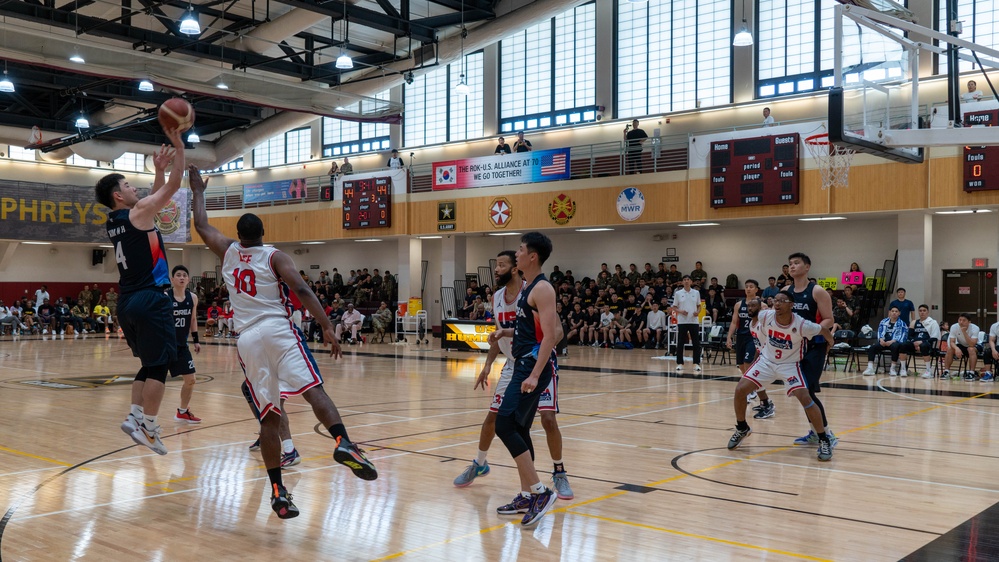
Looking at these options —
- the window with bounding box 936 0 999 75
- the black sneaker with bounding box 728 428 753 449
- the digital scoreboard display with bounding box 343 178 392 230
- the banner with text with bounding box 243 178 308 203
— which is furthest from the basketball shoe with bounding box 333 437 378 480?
the banner with text with bounding box 243 178 308 203

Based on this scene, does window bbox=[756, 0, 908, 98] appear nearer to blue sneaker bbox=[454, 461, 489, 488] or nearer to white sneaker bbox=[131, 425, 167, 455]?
blue sneaker bbox=[454, 461, 489, 488]

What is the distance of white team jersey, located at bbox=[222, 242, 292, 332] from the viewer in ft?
15.4

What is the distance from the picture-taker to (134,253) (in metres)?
5.63

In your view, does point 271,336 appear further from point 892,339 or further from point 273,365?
point 892,339

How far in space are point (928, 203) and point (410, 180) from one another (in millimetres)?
14352

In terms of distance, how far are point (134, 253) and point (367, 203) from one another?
821 inches

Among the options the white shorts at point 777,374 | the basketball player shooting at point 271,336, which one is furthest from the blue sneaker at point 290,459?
the white shorts at point 777,374

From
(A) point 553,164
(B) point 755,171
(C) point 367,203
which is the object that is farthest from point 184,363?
(C) point 367,203

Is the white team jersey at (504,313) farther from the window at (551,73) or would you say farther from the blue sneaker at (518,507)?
the window at (551,73)

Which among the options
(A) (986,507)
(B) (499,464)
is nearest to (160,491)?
(B) (499,464)

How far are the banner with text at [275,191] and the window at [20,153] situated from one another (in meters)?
8.54

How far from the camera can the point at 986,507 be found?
5.30 metres

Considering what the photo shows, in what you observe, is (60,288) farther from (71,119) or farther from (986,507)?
(986,507)

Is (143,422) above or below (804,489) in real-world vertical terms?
above
